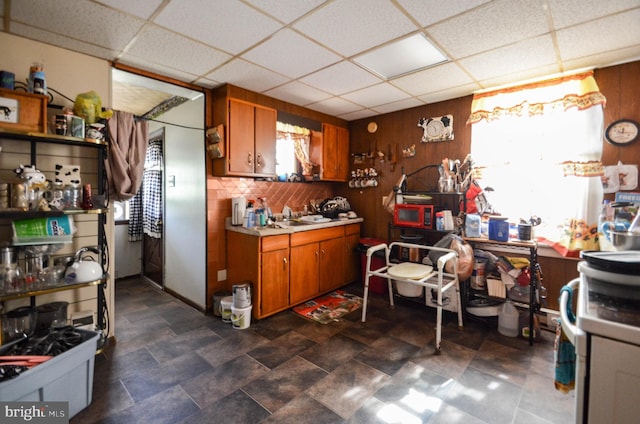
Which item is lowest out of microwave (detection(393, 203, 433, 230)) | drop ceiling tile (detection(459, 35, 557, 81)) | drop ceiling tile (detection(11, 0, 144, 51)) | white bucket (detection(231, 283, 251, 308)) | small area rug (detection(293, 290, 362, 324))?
small area rug (detection(293, 290, 362, 324))

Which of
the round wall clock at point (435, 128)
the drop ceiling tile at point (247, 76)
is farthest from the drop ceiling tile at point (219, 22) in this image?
the round wall clock at point (435, 128)

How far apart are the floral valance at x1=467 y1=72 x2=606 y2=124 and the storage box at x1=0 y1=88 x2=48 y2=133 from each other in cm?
373

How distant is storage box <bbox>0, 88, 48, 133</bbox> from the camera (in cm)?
180

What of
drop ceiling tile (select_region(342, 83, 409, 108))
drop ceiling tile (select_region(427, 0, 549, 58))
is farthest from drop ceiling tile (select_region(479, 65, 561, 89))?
drop ceiling tile (select_region(342, 83, 409, 108))

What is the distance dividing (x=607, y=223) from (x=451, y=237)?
3.84 feet

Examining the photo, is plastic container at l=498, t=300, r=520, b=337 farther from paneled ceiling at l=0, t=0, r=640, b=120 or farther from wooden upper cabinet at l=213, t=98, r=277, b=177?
wooden upper cabinet at l=213, t=98, r=277, b=177

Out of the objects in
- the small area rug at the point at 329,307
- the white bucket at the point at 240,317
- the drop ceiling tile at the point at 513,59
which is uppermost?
the drop ceiling tile at the point at 513,59

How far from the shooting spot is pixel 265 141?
331cm

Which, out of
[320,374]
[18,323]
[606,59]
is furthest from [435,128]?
[18,323]

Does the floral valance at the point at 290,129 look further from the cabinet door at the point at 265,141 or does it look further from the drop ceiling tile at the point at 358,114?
the drop ceiling tile at the point at 358,114

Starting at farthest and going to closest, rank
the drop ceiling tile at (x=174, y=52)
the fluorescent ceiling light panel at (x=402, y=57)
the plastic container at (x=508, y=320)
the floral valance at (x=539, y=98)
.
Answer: the plastic container at (x=508, y=320) < the floral valance at (x=539, y=98) < the fluorescent ceiling light panel at (x=402, y=57) < the drop ceiling tile at (x=174, y=52)

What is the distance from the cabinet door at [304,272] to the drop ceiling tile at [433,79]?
6.58 ft

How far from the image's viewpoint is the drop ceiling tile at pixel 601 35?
72.3 inches

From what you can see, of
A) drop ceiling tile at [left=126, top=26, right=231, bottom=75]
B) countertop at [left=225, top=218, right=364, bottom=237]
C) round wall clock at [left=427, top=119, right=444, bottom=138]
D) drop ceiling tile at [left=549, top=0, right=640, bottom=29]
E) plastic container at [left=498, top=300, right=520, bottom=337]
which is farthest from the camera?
round wall clock at [left=427, top=119, right=444, bottom=138]
